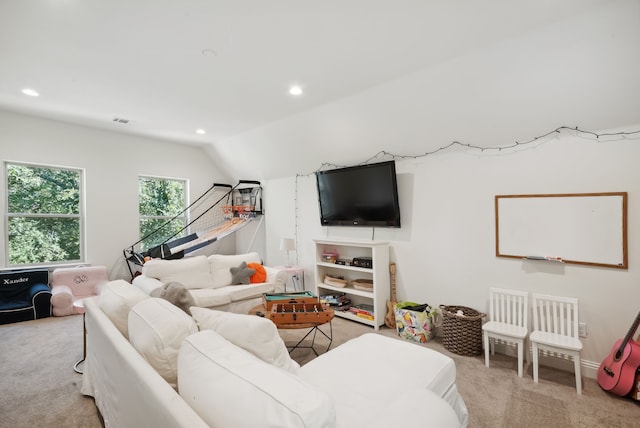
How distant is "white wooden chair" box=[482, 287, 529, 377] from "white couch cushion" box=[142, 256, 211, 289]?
3.25 meters

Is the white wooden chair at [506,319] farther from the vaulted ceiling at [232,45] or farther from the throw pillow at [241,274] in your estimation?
the throw pillow at [241,274]

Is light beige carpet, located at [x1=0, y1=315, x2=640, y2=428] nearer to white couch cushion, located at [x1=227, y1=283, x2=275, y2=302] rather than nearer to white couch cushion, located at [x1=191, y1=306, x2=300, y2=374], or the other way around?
white couch cushion, located at [x1=191, y1=306, x2=300, y2=374]

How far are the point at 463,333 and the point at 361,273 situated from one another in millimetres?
1585

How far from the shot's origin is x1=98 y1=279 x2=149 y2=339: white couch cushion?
1.94 metres

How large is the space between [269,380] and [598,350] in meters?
3.08

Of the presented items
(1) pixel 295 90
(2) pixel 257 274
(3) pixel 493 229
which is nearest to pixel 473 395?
(3) pixel 493 229

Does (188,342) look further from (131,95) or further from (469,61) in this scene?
(131,95)

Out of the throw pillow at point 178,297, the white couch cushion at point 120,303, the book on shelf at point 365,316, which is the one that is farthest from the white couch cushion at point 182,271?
the book on shelf at point 365,316

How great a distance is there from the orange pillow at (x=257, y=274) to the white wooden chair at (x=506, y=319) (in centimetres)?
275

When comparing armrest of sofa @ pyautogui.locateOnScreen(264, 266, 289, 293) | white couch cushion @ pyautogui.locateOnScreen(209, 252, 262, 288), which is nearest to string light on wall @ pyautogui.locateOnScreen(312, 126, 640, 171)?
armrest of sofa @ pyautogui.locateOnScreen(264, 266, 289, 293)

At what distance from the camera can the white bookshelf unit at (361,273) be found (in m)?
3.85

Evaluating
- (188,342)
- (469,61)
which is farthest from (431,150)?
(188,342)

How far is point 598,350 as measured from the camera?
105 inches

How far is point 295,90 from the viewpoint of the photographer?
11.4 ft
